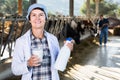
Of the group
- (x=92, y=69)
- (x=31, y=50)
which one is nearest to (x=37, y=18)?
(x=31, y=50)

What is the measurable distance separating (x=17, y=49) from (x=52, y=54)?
0.24 metres

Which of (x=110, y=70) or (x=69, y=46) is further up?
(x=69, y=46)

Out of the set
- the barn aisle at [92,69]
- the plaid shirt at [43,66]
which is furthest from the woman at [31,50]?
the barn aisle at [92,69]

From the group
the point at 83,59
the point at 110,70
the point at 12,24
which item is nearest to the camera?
the point at 12,24

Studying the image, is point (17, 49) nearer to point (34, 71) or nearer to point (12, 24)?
point (34, 71)

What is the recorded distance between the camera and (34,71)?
2162mm

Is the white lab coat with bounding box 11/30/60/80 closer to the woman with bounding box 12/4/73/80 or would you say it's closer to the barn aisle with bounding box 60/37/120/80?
the woman with bounding box 12/4/73/80

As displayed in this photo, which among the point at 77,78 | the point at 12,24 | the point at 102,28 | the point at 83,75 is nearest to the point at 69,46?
the point at 12,24

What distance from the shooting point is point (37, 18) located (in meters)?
2.17

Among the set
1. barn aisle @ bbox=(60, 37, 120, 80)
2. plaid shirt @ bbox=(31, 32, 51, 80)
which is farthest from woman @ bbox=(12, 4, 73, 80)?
barn aisle @ bbox=(60, 37, 120, 80)

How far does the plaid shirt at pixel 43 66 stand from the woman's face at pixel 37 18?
0.09 m

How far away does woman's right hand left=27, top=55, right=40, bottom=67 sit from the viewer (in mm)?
2035

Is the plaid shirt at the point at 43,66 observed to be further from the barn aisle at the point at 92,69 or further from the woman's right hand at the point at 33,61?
the barn aisle at the point at 92,69

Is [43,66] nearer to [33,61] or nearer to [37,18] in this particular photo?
[33,61]
